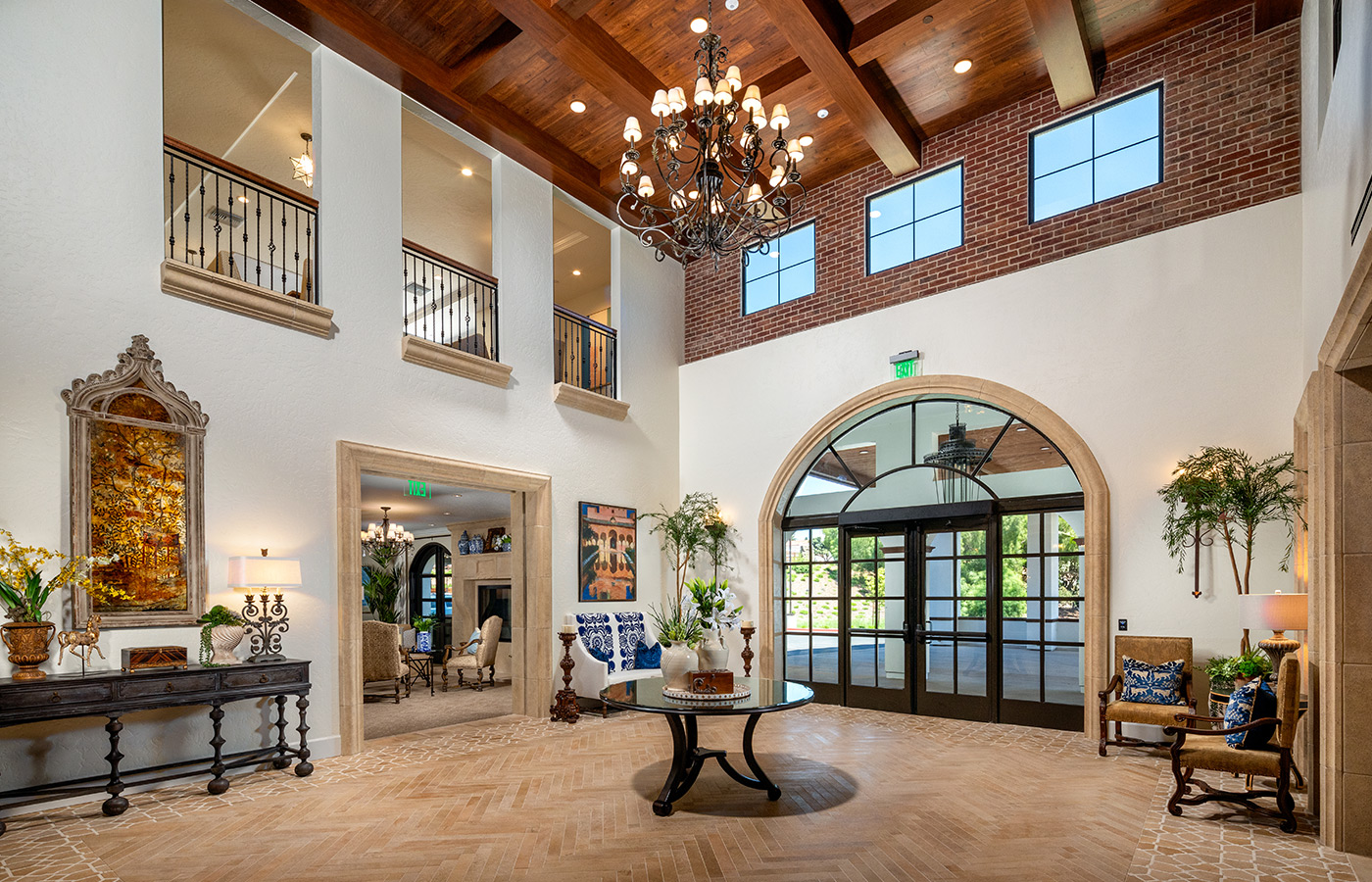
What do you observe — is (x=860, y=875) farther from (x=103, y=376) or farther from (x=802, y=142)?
(x=103, y=376)

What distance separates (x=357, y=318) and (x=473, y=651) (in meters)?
5.74

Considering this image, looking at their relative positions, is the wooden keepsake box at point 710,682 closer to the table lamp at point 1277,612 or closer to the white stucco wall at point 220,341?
the white stucco wall at point 220,341

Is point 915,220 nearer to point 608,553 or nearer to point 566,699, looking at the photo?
point 608,553

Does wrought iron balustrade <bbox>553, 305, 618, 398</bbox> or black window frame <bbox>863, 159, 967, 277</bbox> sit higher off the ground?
black window frame <bbox>863, 159, 967, 277</bbox>

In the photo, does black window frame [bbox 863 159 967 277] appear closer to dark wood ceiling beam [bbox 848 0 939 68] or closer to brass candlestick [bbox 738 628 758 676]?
dark wood ceiling beam [bbox 848 0 939 68]

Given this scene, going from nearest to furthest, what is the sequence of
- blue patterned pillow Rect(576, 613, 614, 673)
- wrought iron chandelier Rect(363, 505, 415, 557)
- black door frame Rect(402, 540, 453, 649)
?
blue patterned pillow Rect(576, 613, 614, 673), wrought iron chandelier Rect(363, 505, 415, 557), black door frame Rect(402, 540, 453, 649)

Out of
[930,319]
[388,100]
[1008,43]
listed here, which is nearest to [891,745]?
[930,319]

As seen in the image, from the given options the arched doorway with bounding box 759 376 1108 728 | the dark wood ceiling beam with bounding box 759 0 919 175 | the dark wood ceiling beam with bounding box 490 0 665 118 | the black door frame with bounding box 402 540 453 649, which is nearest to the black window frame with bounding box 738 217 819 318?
the dark wood ceiling beam with bounding box 759 0 919 175

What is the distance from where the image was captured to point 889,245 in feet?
29.8

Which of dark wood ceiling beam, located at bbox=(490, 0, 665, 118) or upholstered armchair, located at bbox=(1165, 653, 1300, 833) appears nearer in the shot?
upholstered armchair, located at bbox=(1165, 653, 1300, 833)

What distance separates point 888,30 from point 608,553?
5929 millimetres

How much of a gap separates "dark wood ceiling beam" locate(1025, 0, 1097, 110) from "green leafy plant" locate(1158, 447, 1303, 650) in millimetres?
3503

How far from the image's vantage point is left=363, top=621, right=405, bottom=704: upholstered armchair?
9.63m

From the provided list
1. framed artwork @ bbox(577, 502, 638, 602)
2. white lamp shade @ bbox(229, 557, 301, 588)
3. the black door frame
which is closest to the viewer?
white lamp shade @ bbox(229, 557, 301, 588)
